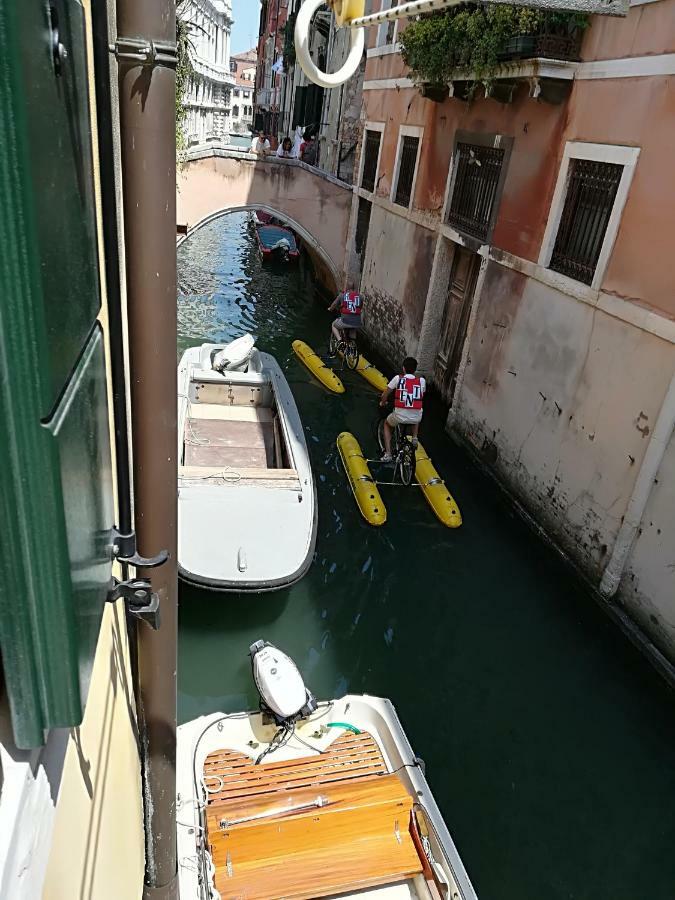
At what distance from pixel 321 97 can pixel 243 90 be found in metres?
50.7

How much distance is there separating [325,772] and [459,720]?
5.11 feet

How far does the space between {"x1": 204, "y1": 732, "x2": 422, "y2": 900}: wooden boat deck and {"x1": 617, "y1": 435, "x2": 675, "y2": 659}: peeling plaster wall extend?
308cm

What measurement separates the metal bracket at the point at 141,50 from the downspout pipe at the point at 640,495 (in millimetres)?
5351

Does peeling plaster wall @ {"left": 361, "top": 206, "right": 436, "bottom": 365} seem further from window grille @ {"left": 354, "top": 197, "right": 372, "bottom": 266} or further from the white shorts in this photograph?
the white shorts

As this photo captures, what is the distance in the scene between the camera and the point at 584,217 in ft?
23.1

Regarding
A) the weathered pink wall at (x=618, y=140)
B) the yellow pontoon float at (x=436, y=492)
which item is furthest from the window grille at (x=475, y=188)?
the yellow pontoon float at (x=436, y=492)

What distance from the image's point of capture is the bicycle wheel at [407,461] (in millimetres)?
8398

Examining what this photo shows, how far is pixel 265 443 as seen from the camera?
332 inches

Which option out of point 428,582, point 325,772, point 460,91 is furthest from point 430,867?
point 460,91

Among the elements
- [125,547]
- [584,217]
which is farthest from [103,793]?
[584,217]

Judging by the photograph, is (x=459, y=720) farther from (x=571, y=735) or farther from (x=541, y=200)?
(x=541, y=200)

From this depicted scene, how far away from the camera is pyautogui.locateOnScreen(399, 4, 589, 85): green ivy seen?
22.7 feet

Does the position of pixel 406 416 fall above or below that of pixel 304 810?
above

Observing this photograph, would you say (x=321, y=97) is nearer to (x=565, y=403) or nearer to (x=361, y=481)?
(x=361, y=481)
